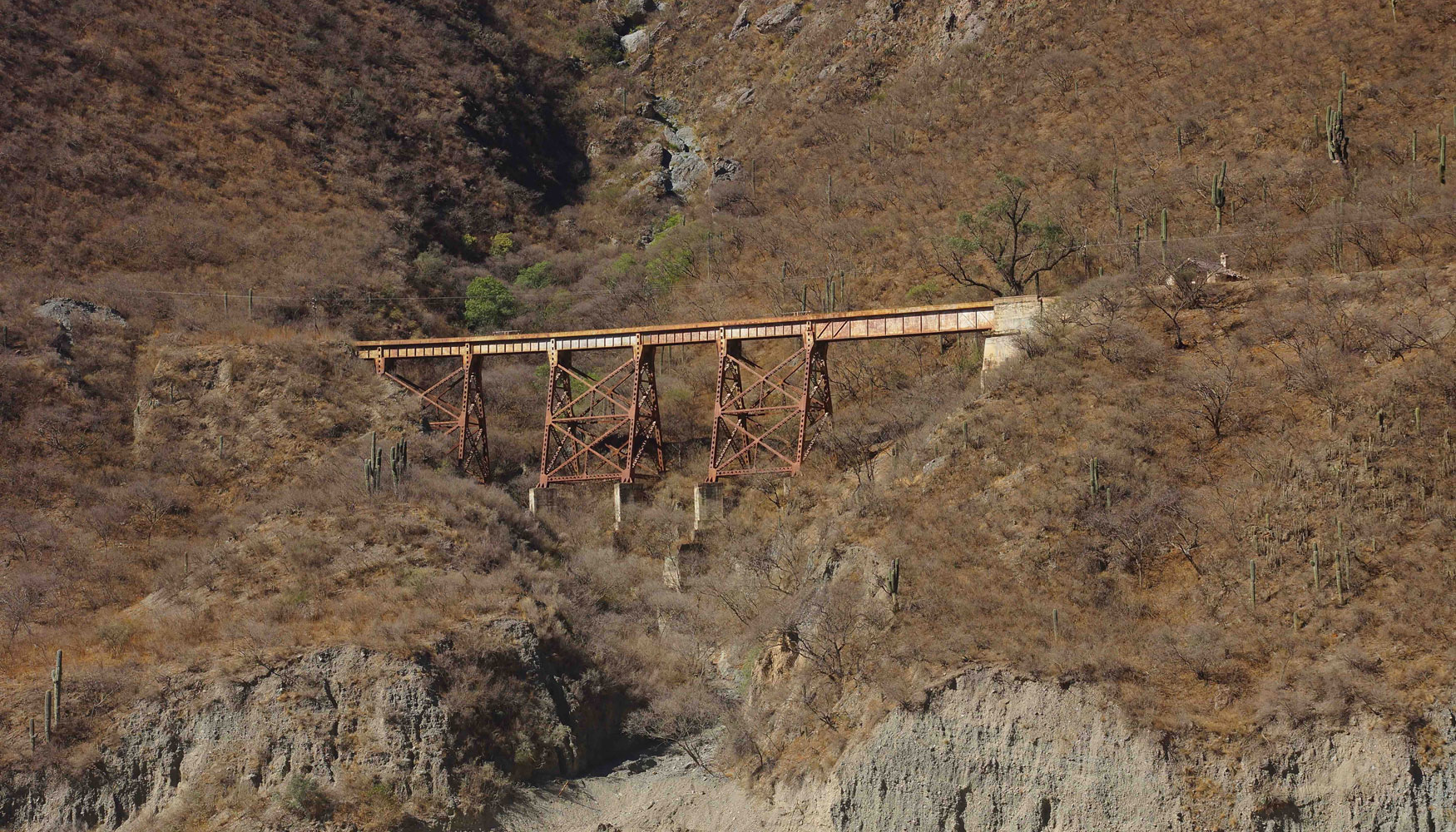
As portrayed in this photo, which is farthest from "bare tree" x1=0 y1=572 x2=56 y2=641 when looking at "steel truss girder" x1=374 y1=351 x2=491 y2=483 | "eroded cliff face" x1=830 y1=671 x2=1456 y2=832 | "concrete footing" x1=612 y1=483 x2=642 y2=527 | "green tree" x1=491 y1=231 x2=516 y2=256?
"green tree" x1=491 y1=231 x2=516 y2=256

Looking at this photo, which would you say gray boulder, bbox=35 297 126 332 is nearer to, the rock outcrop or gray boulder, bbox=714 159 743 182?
gray boulder, bbox=714 159 743 182

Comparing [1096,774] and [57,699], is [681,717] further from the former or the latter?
[57,699]

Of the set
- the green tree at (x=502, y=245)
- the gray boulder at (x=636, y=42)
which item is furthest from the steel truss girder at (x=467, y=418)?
the gray boulder at (x=636, y=42)

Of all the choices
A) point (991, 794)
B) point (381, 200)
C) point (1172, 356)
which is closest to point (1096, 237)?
point (1172, 356)

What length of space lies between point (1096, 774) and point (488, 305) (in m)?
40.3

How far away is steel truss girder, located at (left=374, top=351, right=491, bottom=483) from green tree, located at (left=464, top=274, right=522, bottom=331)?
1085 centimetres

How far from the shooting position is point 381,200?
66938 mm

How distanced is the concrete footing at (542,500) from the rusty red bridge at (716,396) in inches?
16.3

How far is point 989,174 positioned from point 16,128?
1617 inches

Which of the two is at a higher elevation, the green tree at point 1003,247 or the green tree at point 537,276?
the green tree at point 537,276

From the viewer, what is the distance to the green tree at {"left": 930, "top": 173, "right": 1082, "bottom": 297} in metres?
46.4

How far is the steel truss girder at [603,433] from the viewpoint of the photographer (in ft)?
143

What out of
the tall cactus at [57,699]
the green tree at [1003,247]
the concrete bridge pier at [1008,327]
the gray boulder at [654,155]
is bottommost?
the tall cactus at [57,699]

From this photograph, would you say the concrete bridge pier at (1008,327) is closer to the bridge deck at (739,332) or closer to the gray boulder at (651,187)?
the bridge deck at (739,332)
